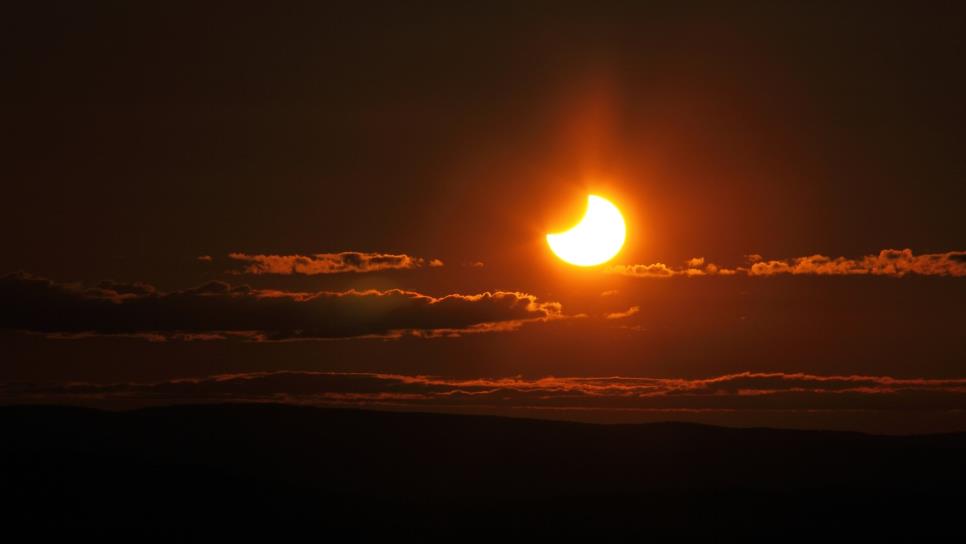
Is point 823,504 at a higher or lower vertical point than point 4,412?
lower

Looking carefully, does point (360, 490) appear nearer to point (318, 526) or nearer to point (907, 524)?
point (318, 526)

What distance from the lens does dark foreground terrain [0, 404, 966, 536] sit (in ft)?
333

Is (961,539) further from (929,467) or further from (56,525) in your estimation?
(56,525)

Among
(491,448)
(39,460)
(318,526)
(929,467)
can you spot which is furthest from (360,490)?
(929,467)

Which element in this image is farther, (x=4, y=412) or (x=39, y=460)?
(x=4, y=412)

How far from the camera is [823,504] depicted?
121m

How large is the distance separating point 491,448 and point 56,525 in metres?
65.2

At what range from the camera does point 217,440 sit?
145625 millimetres

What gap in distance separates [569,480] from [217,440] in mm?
39620

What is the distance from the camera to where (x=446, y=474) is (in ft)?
460

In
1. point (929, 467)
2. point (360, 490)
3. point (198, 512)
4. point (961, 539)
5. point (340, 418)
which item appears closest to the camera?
point (198, 512)

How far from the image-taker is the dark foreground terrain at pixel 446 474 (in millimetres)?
101562

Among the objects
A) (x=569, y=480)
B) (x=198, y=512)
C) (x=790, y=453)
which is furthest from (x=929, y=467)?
(x=198, y=512)

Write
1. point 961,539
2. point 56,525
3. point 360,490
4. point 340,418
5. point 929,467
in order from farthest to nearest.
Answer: point 340,418 < point 929,467 < point 360,490 < point 961,539 < point 56,525
